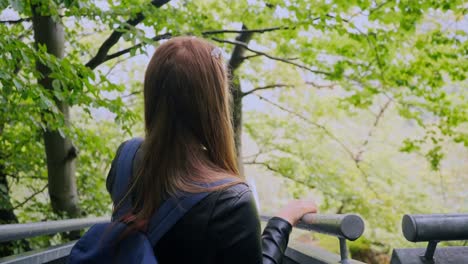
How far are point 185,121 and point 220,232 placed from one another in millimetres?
342

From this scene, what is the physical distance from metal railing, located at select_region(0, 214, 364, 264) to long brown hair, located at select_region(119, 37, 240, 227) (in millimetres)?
316

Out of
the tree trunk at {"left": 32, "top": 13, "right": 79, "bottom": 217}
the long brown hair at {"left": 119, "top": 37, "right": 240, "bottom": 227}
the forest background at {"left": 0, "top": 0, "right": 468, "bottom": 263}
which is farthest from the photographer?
the tree trunk at {"left": 32, "top": 13, "right": 79, "bottom": 217}

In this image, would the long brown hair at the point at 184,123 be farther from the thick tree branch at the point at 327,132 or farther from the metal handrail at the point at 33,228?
the thick tree branch at the point at 327,132

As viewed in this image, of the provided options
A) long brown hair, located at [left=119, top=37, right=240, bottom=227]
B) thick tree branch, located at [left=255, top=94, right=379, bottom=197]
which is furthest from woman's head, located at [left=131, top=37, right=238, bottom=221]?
thick tree branch, located at [left=255, top=94, right=379, bottom=197]

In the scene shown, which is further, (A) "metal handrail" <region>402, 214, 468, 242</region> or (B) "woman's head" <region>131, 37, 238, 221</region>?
(B) "woman's head" <region>131, 37, 238, 221</region>

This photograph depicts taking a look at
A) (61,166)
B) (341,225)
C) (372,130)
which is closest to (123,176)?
(341,225)

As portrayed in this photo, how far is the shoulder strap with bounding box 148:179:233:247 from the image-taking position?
124cm

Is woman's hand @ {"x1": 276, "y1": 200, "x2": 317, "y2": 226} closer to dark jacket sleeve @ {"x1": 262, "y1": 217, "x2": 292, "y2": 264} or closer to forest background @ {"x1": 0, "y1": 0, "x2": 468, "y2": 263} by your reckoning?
dark jacket sleeve @ {"x1": 262, "y1": 217, "x2": 292, "y2": 264}

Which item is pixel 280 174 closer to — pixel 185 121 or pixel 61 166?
pixel 61 166

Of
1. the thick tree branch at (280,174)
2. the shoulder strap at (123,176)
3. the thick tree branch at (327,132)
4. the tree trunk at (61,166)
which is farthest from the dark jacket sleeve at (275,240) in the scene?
the thick tree branch at (327,132)

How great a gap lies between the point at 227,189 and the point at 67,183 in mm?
4878

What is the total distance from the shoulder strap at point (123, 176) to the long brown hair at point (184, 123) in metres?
0.06

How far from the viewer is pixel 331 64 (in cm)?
847

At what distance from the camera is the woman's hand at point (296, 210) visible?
1501 mm
